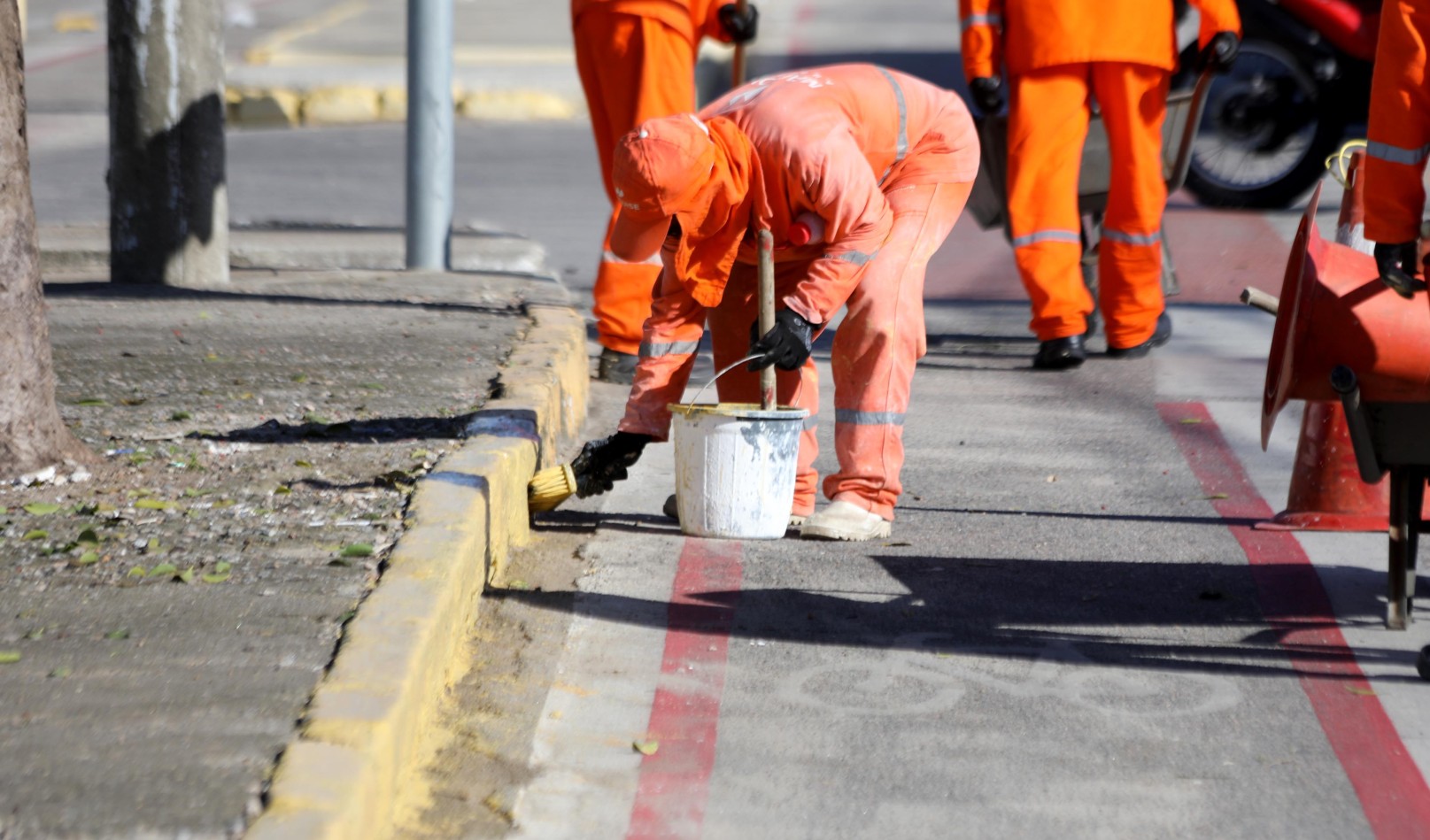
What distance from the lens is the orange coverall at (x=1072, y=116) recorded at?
253 inches

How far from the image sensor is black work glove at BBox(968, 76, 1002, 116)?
6.62 metres

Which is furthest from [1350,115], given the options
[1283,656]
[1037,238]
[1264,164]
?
[1283,656]

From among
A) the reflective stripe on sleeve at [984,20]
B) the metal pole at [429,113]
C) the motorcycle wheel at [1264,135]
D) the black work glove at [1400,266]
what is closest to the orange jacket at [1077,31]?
the reflective stripe on sleeve at [984,20]

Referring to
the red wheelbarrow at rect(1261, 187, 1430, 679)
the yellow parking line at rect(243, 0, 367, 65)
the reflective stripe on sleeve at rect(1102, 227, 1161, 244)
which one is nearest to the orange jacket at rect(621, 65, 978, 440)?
the red wheelbarrow at rect(1261, 187, 1430, 679)

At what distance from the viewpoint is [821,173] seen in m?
4.20

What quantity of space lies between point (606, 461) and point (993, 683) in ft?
4.66

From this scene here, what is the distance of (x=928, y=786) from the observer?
307 cm

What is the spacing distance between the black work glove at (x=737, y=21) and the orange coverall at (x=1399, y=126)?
3191 millimetres

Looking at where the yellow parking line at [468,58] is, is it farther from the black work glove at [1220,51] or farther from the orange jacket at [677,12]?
the black work glove at [1220,51]

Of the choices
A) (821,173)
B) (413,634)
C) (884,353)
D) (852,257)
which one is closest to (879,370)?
(884,353)

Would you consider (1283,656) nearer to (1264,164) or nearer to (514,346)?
(514,346)

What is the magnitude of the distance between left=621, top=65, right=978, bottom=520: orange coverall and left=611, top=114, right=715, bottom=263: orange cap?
0.12 metres

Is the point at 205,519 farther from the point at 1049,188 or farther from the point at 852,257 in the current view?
the point at 1049,188

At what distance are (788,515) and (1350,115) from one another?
670 centimetres
